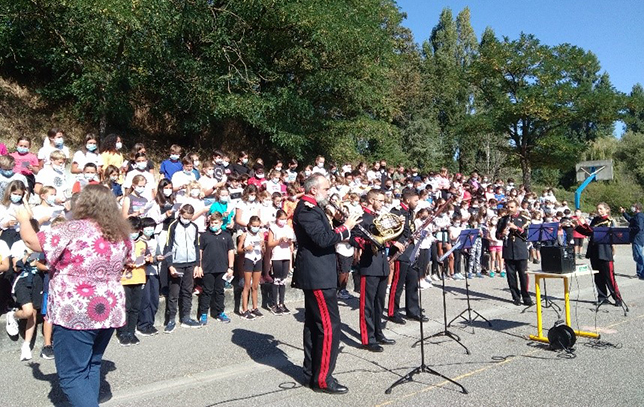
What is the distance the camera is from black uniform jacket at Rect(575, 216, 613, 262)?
994cm

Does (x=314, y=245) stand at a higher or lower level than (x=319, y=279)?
higher

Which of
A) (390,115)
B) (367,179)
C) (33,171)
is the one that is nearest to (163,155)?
(367,179)

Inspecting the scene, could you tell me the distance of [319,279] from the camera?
18.6ft

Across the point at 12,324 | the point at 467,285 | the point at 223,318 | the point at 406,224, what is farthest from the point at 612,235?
the point at 12,324

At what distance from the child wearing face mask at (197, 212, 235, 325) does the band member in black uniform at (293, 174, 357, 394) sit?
308 cm

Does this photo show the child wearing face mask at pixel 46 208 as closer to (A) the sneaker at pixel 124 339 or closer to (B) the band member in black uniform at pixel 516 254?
(A) the sneaker at pixel 124 339

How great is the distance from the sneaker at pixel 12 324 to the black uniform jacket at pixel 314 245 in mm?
3760

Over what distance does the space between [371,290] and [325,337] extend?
1923 mm

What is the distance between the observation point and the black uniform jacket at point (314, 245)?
5.57 meters

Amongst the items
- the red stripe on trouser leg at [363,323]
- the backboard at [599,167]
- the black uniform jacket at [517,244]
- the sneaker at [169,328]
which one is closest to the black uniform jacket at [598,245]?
the black uniform jacket at [517,244]

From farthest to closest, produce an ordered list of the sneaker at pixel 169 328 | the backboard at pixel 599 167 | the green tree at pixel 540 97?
the green tree at pixel 540 97
the backboard at pixel 599 167
the sneaker at pixel 169 328

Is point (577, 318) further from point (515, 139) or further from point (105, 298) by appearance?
point (515, 139)

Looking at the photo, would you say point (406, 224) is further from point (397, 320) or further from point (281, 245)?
point (281, 245)

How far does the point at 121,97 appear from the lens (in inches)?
699
